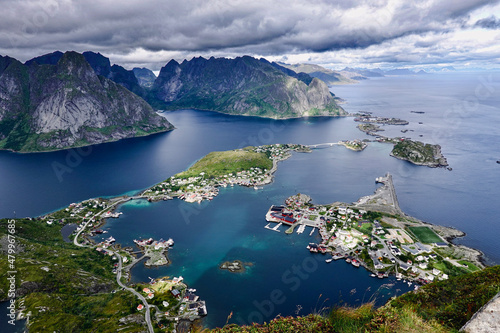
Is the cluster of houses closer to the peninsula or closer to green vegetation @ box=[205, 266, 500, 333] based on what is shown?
the peninsula

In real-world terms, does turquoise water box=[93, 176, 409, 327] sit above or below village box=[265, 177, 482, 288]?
below

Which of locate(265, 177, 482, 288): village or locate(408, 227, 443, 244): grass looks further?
locate(408, 227, 443, 244): grass

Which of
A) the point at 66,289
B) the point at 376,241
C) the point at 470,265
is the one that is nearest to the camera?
the point at 66,289

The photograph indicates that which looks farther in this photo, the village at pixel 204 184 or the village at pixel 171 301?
the village at pixel 204 184

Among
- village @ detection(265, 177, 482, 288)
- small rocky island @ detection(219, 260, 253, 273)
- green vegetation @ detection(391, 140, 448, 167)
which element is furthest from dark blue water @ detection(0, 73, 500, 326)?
green vegetation @ detection(391, 140, 448, 167)

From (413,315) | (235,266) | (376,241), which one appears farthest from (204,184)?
(413,315)

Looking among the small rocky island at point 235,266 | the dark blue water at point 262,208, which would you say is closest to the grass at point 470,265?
the dark blue water at point 262,208

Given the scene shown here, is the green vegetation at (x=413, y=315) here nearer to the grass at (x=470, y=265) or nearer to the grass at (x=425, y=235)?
the grass at (x=470, y=265)

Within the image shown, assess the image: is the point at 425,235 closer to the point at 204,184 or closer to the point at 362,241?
the point at 362,241
